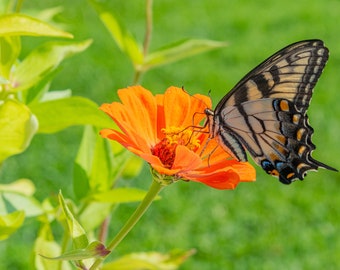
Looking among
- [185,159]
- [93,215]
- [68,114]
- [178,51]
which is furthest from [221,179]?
[178,51]

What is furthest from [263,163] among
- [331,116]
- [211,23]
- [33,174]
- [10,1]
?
[211,23]

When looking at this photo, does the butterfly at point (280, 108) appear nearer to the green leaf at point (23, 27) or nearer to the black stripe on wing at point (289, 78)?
the black stripe on wing at point (289, 78)

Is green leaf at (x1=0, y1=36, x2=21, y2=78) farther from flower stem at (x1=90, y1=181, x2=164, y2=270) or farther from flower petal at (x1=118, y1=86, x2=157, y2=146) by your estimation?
flower stem at (x1=90, y1=181, x2=164, y2=270)

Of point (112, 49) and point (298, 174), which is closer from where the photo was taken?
point (298, 174)

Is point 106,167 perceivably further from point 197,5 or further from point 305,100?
point 197,5

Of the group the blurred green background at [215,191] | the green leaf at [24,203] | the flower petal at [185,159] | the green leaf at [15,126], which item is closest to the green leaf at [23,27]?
the green leaf at [15,126]

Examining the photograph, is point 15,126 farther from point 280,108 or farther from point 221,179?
point 280,108
